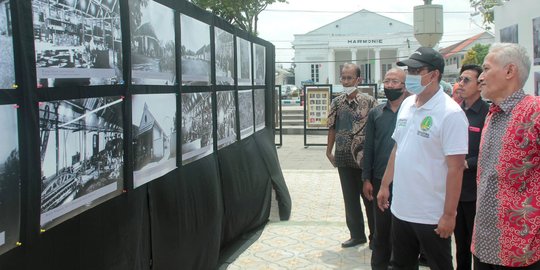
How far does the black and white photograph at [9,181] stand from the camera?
1.90m

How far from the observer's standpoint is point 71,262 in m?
2.35

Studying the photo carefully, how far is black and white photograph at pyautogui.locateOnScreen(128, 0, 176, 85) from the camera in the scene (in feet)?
9.86

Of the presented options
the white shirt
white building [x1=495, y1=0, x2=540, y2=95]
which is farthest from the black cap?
white building [x1=495, y1=0, x2=540, y2=95]

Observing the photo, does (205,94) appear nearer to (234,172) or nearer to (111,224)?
(234,172)

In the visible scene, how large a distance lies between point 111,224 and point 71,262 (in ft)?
1.37

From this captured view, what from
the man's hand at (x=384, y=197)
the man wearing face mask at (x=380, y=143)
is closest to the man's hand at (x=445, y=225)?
the man's hand at (x=384, y=197)

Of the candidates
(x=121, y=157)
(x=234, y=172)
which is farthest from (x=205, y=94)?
(x=121, y=157)

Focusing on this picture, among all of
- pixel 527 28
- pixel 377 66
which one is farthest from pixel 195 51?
pixel 377 66

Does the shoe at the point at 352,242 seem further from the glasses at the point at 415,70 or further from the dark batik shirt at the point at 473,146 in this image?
the glasses at the point at 415,70

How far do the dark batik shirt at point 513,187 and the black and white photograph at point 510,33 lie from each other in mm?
6480

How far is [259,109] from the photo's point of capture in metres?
6.77

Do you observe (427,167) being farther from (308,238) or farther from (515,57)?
(308,238)

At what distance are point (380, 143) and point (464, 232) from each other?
39.6 inches

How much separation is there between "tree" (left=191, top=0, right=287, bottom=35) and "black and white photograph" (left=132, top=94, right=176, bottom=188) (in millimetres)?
11178
